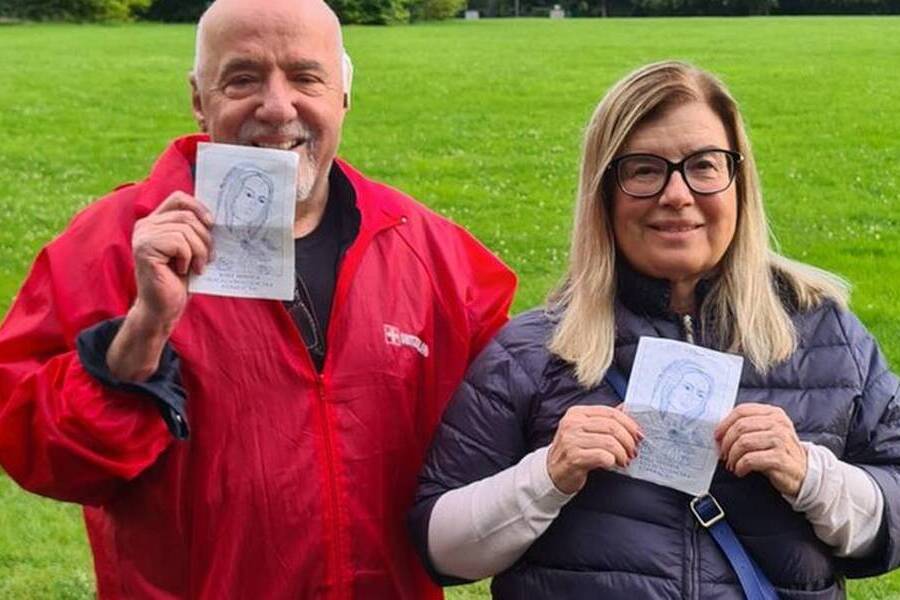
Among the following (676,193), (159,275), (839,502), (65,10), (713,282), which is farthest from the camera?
(65,10)

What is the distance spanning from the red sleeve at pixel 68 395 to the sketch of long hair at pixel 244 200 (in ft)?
0.80

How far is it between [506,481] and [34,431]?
3.10 feet

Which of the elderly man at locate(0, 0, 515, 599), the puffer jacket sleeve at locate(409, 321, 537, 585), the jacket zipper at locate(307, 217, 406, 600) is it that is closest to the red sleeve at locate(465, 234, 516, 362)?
the elderly man at locate(0, 0, 515, 599)

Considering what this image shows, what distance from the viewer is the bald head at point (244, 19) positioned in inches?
104

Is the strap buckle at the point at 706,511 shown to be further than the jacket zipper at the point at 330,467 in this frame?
No

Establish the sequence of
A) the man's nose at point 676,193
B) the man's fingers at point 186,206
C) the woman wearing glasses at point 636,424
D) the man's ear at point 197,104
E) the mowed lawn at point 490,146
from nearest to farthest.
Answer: the man's fingers at point 186,206 → the woman wearing glasses at point 636,424 → the man's nose at point 676,193 → the man's ear at point 197,104 → the mowed lawn at point 490,146

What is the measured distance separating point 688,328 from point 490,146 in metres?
12.0

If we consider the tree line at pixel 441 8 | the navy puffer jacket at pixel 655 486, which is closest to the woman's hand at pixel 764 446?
the navy puffer jacket at pixel 655 486

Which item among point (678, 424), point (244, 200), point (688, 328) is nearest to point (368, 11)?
point (688, 328)

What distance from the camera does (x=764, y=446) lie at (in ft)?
8.04

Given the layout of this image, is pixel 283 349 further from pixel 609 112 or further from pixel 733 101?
pixel 733 101

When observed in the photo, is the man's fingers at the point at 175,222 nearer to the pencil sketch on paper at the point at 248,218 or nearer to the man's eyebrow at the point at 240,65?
the pencil sketch on paper at the point at 248,218

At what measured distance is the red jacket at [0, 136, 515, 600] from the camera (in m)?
2.50

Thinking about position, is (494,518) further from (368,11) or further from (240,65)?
(368,11)
